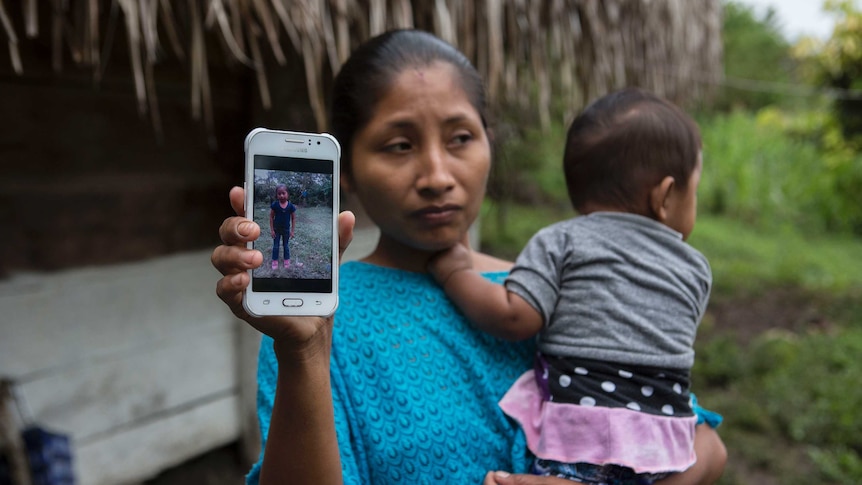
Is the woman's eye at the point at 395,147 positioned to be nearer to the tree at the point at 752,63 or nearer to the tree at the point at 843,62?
the tree at the point at 843,62

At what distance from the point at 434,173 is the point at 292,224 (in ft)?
1.18

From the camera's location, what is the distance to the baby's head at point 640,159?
125 cm

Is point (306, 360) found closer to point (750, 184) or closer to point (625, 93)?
point (625, 93)

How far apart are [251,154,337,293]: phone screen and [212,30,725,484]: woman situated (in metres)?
0.26

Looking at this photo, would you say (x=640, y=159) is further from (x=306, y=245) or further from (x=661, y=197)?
(x=306, y=245)

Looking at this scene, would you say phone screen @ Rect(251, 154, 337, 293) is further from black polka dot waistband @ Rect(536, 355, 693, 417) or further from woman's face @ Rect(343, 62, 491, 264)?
black polka dot waistband @ Rect(536, 355, 693, 417)

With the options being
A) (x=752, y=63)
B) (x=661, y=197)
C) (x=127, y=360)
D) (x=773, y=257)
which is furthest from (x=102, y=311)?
(x=752, y=63)

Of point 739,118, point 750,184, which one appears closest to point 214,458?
point 750,184

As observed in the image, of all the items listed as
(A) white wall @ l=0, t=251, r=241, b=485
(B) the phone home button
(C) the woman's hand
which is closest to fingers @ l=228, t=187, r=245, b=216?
(C) the woman's hand

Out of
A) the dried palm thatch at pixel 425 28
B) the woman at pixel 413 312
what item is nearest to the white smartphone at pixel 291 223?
the woman at pixel 413 312

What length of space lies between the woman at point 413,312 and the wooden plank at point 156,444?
183 cm

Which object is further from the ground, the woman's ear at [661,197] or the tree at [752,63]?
the woman's ear at [661,197]

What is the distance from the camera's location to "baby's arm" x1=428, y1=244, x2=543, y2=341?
1141 mm

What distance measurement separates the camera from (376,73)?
3.81 ft
